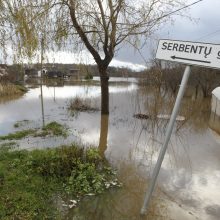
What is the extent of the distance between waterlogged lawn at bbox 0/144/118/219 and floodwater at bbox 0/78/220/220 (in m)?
0.29

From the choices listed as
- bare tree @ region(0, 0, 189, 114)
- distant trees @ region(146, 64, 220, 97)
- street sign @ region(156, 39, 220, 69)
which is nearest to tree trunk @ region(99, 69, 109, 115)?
bare tree @ region(0, 0, 189, 114)

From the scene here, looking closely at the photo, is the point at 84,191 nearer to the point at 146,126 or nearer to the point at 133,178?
the point at 133,178

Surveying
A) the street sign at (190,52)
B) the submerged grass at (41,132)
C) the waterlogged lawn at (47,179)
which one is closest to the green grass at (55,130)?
the submerged grass at (41,132)

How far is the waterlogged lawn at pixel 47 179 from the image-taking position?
466 centimetres

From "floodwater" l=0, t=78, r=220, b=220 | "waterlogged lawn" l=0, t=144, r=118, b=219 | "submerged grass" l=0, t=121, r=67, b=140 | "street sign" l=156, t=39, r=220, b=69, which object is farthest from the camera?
"submerged grass" l=0, t=121, r=67, b=140

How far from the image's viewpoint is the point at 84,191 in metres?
5.43

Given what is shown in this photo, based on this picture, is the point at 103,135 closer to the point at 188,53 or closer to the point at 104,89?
the point at 104,89

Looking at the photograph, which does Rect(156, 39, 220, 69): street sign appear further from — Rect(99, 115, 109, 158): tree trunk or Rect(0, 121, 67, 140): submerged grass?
Rect(0, 121, 67, 140): submerged grass

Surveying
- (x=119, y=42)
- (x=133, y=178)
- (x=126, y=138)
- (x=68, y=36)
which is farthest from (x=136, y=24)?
(x=133, y=178)

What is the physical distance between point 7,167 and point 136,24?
25.6 ft

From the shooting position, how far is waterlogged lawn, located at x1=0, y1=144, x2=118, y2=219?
4.66 meters

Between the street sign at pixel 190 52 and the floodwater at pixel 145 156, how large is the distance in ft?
7.72

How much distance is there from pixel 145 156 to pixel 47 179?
3.02 metres

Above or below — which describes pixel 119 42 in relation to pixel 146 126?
above
